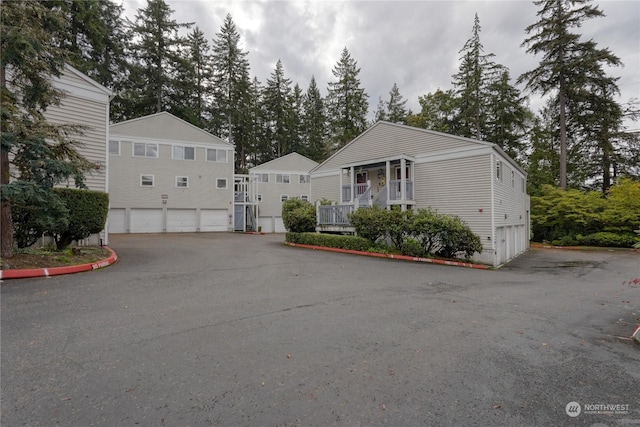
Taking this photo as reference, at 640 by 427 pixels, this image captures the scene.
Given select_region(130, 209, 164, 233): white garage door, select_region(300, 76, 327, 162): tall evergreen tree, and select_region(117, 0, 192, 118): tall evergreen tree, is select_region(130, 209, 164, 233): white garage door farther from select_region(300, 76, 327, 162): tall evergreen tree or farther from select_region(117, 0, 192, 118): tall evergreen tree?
select_region(300, 76, 327, 162): tall evergreen tree

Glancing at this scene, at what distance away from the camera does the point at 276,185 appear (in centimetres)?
3012

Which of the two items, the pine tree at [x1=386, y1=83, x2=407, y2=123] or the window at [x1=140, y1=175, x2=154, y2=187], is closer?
the window at [x1=140, y1=175, x2=154, y2=187]

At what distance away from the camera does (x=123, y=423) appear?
2.06 metres

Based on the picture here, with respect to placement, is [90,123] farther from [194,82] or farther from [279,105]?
[279,105]

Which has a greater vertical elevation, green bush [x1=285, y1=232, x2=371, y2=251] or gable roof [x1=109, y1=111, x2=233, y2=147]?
gable roof [x1=109, y1=111, x2=233, y2=147]

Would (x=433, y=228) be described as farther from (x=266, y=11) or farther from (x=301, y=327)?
(x=266, y=11)

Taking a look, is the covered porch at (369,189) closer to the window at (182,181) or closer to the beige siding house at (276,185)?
the beige siding house at (276,185)

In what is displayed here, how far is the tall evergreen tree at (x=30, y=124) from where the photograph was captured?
620 centimetres

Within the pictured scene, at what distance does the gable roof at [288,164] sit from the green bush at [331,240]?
50.0 ft

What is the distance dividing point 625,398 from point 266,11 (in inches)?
615

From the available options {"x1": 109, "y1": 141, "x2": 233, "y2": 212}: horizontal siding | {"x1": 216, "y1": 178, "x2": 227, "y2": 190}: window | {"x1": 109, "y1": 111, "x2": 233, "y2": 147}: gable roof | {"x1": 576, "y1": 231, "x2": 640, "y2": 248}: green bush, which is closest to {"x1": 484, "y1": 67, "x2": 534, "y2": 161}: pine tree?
{"x1": 576, "y1": 231, "x2": 640, "y2": 248}: green bush

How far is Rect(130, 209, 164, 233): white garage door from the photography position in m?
22.2

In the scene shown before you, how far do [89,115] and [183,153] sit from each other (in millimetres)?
13309

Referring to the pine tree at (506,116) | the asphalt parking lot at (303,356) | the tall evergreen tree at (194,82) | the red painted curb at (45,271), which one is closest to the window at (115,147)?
the tall evergreen tree at (194,82)
